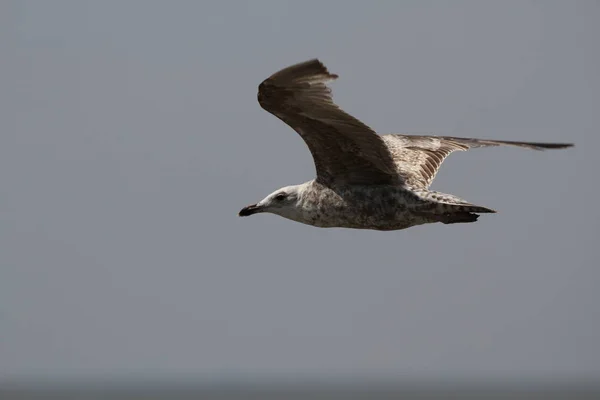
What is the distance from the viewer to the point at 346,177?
48.5ft

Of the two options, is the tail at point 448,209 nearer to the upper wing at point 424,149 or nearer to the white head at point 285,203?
the upper wing at point 424,149

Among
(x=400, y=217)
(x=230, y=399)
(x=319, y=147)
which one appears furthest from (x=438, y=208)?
(x=230, y=399)

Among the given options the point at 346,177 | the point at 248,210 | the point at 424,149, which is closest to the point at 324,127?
the point at 346,177

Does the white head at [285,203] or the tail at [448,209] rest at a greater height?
the white head at [285,203]

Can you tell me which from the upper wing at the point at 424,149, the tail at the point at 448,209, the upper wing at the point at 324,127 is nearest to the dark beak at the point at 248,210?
the upper wing at the point at 324,127

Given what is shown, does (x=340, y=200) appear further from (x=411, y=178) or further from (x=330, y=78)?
(x=330, y=78)

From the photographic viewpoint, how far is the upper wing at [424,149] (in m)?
15.3

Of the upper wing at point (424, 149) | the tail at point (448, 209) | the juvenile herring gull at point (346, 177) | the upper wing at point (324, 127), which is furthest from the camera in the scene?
the upper wing at point (424, 149)

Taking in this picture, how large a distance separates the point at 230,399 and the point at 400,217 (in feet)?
470

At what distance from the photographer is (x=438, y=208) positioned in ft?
46.4

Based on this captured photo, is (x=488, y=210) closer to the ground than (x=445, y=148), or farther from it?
closer to the ground

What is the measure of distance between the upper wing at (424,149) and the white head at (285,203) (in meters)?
1.31

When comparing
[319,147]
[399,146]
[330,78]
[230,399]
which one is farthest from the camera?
[230,399]

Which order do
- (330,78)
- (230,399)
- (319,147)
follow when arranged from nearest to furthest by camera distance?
(330,78) → (319,147) → (230,399)
